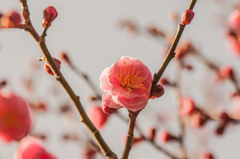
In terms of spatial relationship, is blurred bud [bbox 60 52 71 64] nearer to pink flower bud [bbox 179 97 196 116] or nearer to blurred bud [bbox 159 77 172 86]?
blurred bud [bbox 159 77 172 86]

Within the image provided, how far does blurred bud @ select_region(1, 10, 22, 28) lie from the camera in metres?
0.93

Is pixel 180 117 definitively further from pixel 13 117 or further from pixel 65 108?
pixel 13 117

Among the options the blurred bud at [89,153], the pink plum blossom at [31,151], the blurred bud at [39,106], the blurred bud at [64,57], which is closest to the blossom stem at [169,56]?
the pink plum blossom at [31,151]

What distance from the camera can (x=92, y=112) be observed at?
1688mm

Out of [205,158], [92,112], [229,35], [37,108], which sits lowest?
[37,108]

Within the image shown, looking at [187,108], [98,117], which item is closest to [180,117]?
[187,108]

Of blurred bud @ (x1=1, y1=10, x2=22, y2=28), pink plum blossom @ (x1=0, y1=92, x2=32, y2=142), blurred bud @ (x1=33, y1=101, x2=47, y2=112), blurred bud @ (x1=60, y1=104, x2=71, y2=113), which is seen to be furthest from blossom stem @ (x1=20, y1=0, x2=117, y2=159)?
blurred bud @ (x1=33, y1=101, x2=47, y2=112)

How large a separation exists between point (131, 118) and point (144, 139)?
0.65m

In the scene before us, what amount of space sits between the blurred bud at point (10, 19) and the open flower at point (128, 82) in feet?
1.29

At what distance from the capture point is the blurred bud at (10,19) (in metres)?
0.93

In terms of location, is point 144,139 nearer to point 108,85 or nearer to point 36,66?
point 108,85

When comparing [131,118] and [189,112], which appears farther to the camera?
[189,112]

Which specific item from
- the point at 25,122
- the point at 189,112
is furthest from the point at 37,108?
the point at 25,122

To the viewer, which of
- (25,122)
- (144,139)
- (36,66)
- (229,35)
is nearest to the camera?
(25,122)
